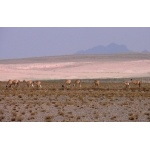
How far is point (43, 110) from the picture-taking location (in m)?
24.7

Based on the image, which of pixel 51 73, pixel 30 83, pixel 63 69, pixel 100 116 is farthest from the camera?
pixel 63 69

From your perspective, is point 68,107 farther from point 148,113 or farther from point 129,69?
point 129,69

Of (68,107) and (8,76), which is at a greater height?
(8,76)

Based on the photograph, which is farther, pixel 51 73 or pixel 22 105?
pixel 51 73

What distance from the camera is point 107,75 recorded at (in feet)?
205

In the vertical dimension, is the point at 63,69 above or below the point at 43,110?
above

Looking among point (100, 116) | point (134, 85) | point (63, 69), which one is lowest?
point (100, 116)

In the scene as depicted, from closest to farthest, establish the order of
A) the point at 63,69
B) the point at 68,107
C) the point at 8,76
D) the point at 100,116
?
the point at 100,116 < the point at 68,107 < the point at 8,76 < the point at 63,69

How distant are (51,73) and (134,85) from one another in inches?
506

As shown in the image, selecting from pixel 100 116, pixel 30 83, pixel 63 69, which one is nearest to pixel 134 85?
pixel 30 83

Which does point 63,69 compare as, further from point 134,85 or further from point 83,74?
point 134,85

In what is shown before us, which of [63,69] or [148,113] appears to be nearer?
[148,113]

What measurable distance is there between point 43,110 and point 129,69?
127 ft

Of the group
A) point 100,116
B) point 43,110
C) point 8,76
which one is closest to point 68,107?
point 43,110
